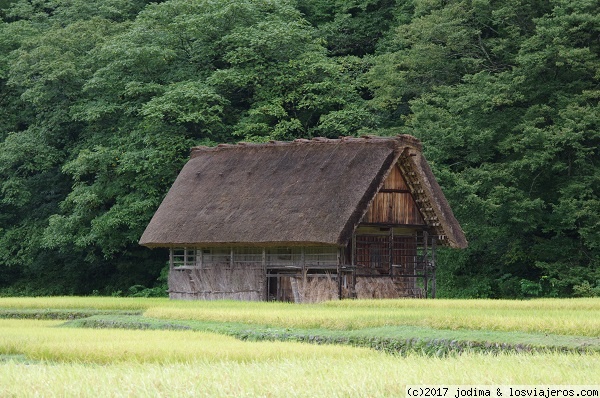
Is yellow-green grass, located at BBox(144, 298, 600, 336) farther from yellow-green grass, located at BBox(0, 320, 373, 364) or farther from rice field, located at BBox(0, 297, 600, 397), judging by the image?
yellow-green grass, located at BBox(0, 320, 373, 364)

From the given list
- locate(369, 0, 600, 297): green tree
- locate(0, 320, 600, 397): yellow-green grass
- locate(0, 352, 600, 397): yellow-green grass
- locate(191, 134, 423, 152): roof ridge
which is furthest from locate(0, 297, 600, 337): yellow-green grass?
locate(369, 0, 600, 297): green tree

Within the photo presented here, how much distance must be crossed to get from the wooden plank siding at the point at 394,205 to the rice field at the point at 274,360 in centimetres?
655

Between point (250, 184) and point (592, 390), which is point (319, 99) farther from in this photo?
point (592, 390)

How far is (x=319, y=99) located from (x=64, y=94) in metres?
12.5

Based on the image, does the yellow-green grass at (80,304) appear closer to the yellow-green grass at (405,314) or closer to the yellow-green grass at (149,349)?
the yellow-green grass at (405,314)

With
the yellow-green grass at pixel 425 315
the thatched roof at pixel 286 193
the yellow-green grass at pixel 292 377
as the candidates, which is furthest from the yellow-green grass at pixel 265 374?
the thatched roof at pixel 286 193

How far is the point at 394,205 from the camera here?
116 ft

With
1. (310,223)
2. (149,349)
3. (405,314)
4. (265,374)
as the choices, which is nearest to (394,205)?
(310,223)

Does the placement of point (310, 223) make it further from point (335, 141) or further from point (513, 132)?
point (513, 132)

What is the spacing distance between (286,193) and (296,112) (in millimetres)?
11232

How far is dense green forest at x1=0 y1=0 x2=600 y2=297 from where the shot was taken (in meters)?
38.4

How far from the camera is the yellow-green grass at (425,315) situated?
778 inches

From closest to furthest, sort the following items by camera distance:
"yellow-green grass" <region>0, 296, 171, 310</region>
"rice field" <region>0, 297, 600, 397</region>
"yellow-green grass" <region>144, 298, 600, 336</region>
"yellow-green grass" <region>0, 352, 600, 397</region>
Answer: "yellow-green grass" <region>0, 352, 600, 397</region>, "rice field" <region>0, 297, 600, 397</region>, "yellow-green grass" <region>144, 298, 600, 336</region>, "yellow-green grass" <region>0, 296, 171, 310</region>

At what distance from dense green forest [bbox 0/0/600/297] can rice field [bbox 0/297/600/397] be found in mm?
11855
